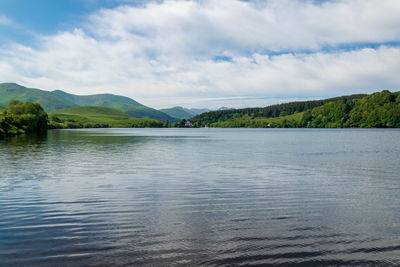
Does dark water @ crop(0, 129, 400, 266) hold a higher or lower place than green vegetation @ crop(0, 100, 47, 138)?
lower

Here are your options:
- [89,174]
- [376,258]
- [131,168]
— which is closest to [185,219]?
[376,258]

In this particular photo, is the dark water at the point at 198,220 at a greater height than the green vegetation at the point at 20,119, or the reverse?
the green vegetation at the point at 20,119

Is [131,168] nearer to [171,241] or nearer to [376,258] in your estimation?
[171,241]

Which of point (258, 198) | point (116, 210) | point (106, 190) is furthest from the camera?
point (106, 190)

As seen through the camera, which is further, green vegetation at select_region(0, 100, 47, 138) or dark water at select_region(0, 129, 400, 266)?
green vegetation at select_region(0, 100, 47, 138)

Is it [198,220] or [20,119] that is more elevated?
[20,119]

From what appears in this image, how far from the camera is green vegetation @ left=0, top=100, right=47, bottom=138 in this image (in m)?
101

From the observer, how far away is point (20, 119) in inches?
4882

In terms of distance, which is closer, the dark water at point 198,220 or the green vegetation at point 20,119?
the dark water at point 198,220

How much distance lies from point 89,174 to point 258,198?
15690 millimetres

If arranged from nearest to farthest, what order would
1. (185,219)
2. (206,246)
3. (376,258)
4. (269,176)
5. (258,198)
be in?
(376,258) < (206,246) < (185,219) < (258,198) < (269,176)

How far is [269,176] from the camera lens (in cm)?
2662

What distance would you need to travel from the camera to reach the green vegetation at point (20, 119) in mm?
101475

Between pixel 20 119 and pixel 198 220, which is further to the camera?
pixel 20 119
